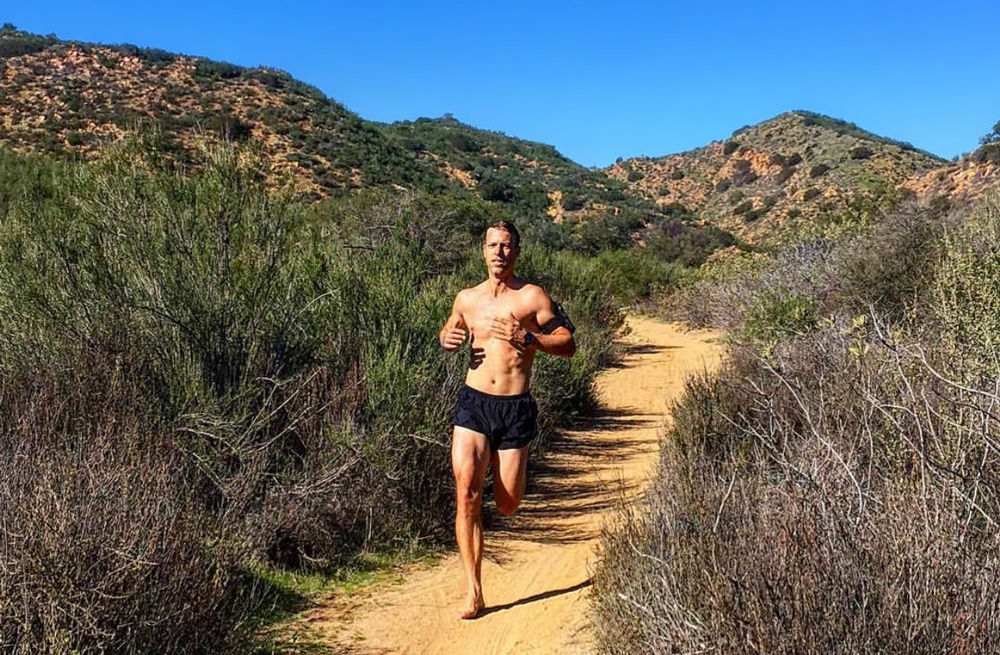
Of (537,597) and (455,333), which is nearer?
(455,333)

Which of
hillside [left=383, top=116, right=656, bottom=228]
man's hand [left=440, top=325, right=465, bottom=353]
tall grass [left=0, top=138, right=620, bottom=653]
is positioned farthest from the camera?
hillside [left=383, top=116, right=656, bottom=228]

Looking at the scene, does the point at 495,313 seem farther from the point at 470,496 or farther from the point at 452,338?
the point at 470,496

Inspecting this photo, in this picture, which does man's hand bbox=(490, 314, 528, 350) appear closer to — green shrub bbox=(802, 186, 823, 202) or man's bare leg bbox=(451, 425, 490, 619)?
man's bare leg bbox=(451, 425, 490, 619)

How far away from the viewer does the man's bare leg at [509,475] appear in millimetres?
4059

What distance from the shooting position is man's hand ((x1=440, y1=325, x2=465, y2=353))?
415 centimetres

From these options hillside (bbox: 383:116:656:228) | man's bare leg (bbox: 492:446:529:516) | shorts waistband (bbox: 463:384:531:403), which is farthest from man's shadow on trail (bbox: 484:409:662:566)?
hillside (bbox: 383:116:656:228)

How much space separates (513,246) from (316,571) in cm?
232

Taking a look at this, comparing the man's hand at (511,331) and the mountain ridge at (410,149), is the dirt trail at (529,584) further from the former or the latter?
the mountain ridge at (410,149)

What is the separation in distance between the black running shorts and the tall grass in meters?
1.15

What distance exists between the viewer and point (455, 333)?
13.8ft

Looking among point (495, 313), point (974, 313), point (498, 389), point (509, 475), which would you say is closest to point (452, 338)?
point (495, 313)

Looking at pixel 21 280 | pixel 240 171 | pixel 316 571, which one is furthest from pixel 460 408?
pixel 21 280

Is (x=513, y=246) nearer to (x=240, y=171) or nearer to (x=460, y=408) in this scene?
(x=460, y=408)

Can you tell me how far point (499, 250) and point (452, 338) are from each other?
1.77ft
